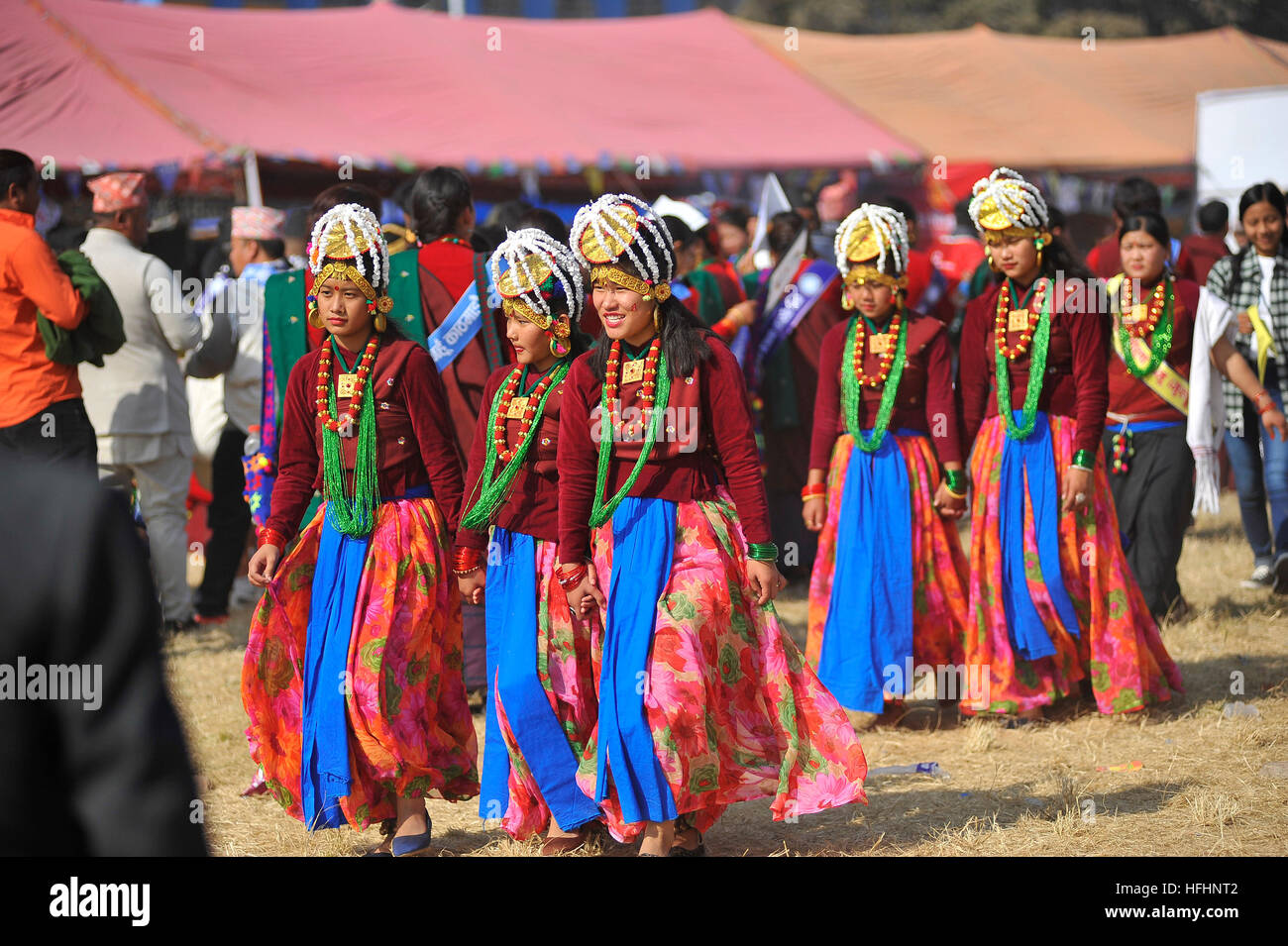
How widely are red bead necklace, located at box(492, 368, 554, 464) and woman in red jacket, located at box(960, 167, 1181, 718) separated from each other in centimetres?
215

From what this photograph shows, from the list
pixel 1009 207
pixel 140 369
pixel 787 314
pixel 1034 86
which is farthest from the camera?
pixel 1034 86

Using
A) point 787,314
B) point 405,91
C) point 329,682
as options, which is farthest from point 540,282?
point 405,91

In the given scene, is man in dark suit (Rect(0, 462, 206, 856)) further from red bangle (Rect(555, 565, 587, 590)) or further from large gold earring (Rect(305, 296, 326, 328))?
large gold earring (Rect(305, 296, 326, 328))

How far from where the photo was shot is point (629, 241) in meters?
4.03

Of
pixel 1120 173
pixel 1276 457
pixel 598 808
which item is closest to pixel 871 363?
pixel 598 808

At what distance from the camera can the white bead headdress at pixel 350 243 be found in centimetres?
439

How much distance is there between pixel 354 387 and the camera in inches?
173

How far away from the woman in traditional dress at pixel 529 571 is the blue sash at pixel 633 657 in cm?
21

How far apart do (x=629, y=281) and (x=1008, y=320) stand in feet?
7.41

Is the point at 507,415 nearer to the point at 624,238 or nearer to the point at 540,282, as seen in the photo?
the point at 540,282

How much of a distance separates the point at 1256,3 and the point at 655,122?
19.7 m

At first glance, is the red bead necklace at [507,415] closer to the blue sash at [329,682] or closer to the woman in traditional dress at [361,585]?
the woman in traditional dress at [361,585]

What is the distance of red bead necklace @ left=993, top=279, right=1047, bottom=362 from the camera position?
5.70 metres
